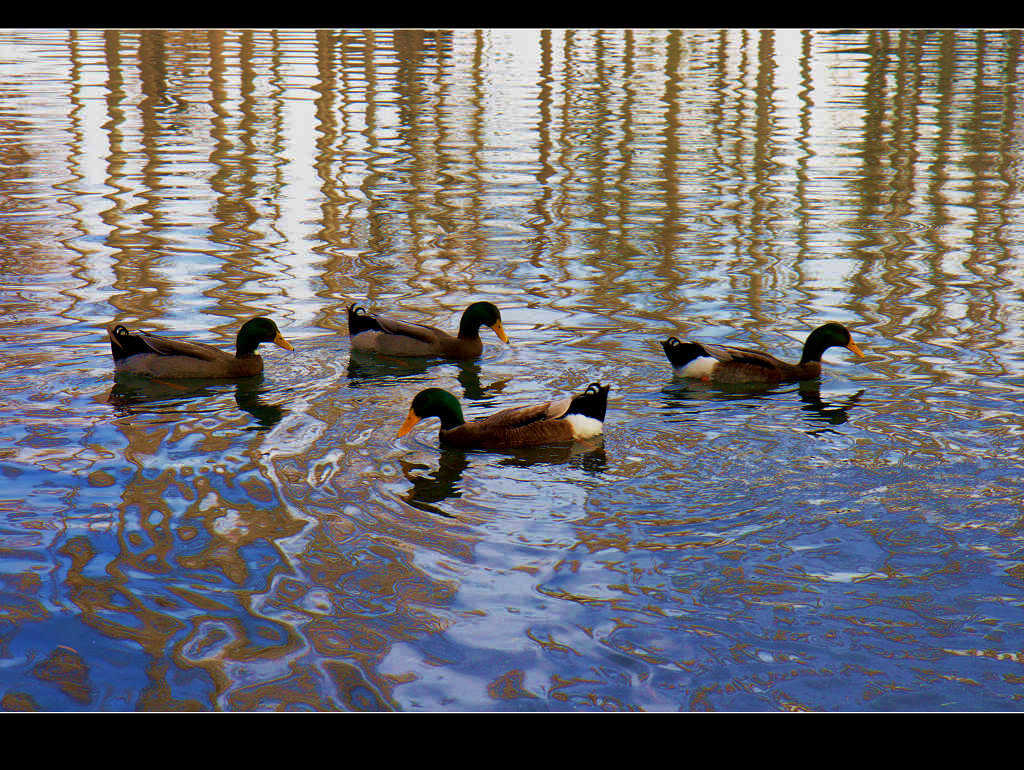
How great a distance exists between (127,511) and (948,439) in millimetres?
5483

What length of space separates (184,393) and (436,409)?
95.9 inches

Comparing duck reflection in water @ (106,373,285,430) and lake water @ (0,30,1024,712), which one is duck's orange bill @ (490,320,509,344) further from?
duck reflection in water @ (106,373,285,430)

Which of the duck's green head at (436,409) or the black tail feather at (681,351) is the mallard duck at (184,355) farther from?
the black tail feather at (681,351)

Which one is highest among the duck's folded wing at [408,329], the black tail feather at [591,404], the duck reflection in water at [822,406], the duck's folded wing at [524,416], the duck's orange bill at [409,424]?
the duck's folded wing at [408,329]

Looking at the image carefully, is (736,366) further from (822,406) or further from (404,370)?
(404,370)

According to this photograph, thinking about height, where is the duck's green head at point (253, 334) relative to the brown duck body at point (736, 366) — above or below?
above

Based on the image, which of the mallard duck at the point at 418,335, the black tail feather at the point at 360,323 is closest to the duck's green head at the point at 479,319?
the mallard duck at the point at 418,335

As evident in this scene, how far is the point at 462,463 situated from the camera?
352 inches

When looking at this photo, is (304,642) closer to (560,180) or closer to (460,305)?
(460,305)

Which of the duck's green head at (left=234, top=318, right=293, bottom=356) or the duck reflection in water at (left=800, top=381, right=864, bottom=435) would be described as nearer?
the duck reflection in water at (left=800, top=381, right=864, bottom=435)

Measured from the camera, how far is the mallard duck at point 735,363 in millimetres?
10383

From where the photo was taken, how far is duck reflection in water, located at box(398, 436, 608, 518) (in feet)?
27.4

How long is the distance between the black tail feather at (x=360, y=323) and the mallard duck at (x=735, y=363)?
2.50 m

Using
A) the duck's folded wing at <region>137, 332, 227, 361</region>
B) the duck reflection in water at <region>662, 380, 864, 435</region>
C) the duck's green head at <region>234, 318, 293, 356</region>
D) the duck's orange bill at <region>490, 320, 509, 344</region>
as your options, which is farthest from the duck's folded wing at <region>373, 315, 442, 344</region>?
the duck reflection in water at <region>662, 380, 864, 435</region>
